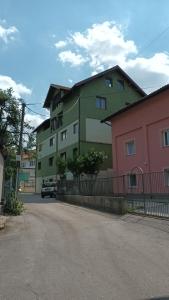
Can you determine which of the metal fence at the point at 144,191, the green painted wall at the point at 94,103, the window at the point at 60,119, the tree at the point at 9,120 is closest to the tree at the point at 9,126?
the tree at the point at 9,120

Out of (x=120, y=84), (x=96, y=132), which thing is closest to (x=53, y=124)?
(x=96, y=132)

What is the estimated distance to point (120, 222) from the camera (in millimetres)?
14008

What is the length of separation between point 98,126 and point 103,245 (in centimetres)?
2841

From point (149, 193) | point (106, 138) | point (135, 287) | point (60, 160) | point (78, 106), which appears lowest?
point (135, 287)

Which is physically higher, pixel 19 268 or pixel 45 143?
pixel 45 143

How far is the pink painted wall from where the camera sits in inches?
925

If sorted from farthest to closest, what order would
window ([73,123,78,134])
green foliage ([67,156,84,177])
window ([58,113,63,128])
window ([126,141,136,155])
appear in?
window ([58,113,63,128])
window ([73,123,78,134])
green foliage ([67,156,84,177])
window ([126,141,136,155])

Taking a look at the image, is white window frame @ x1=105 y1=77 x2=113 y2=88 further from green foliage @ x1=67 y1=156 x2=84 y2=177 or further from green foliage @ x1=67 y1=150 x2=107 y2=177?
green foliage @ x1=67 y1=156 x2=84 y2=177

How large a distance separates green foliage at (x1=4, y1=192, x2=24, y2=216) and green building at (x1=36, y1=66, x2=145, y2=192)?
16.2 m

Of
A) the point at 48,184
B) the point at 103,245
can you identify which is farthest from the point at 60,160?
the point at 103,245

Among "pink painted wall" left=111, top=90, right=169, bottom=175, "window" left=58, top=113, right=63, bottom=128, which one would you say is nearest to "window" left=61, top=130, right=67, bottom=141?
"window" left=58, top=113, right=63, bottom=128

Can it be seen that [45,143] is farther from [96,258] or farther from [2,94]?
[96,258]

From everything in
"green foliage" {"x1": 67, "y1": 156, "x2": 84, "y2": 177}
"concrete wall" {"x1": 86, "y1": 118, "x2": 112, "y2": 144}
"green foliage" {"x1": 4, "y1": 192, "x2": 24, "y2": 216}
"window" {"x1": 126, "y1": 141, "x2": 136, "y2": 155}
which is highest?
"concrete wall" {"x1": 86, "y1": 118, "x2": 112, "y2": 144}

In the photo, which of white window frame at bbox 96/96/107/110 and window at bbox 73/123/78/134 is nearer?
window at bbox 73/123/78/134
